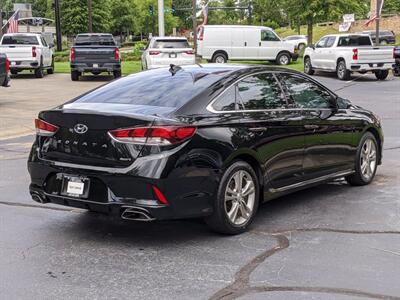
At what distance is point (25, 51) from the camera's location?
84.4 ft

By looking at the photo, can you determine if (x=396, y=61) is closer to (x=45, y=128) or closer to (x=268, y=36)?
(x=268, y=36)

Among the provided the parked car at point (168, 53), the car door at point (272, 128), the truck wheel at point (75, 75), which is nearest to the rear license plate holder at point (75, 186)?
the car door at point (272, 128)

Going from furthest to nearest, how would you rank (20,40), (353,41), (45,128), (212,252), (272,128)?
(20,40) < (353,41) < (272,128) < (45,128) < (212,252)

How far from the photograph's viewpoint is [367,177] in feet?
25.3

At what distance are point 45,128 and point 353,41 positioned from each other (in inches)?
904

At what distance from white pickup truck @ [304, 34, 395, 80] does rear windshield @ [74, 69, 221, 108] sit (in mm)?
19744

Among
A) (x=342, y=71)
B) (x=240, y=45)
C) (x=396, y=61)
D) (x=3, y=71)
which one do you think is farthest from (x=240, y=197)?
(x=240, y=45)

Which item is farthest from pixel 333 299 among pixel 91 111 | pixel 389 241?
pixel 91 111

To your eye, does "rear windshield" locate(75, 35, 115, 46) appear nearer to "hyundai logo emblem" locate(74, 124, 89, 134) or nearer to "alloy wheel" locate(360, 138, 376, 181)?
"alloy wheel" locate(360, 138, 376, 181)

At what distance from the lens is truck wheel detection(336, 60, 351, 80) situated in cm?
2535

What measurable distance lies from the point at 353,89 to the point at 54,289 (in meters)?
19.1

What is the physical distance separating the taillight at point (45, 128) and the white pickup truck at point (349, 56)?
20679mm

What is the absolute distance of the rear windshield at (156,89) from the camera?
559 centimetres

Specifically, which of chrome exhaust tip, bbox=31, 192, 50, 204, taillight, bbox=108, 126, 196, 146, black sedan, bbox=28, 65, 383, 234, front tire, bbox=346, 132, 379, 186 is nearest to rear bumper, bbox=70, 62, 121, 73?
front tire, bbox=346, 132, 379, 186
